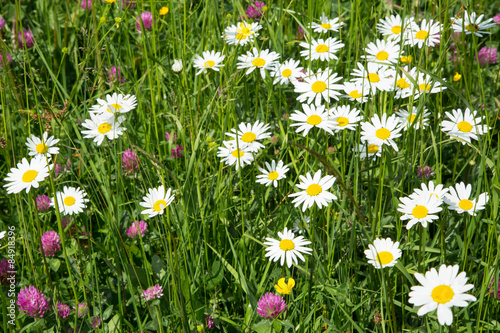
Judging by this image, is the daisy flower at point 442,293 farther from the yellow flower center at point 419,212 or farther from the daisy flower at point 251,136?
the daisy flower at point 251,136

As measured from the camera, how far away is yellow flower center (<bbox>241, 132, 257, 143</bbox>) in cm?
181

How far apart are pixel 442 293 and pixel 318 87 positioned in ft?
3.35

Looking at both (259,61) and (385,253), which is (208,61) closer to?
(259,61)

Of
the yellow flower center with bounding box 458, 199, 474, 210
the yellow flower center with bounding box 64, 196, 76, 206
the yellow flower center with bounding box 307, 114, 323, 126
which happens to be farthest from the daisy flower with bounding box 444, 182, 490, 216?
the yellow flower center with bounding box 64, 196, 76, 206

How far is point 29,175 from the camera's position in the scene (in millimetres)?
1651

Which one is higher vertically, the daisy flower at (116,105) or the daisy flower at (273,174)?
the daisy flower at (116,105)

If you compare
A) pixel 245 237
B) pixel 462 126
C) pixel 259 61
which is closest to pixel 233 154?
pixel 245 237

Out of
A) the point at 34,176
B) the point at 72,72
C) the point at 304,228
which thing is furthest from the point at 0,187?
the point at 304,228

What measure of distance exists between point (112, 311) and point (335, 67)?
4.51ft

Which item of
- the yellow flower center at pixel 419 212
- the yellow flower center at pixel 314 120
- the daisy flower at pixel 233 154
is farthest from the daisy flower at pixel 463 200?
the daisy flower at pixel 233 154

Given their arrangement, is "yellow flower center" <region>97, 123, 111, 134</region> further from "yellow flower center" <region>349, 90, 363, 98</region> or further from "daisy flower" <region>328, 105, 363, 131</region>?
"yellow flower center" <region>349, 90, 363, 98</region>

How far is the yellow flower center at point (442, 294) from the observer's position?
1055mm

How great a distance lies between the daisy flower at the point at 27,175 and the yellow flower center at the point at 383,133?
3.72 ft

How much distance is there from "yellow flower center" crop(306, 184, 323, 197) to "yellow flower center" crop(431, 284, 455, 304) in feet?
1.72
